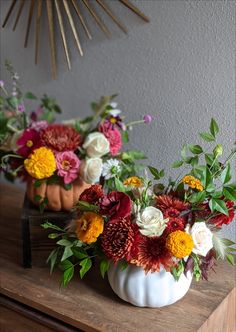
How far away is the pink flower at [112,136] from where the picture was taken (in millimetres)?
1119

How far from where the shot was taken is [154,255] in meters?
0.87

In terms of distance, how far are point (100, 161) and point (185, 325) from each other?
15.6 inches

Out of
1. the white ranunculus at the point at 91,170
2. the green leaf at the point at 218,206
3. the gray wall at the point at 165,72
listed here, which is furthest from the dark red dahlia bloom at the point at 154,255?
the gray wall at the point at 165,72

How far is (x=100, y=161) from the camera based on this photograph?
1078mm

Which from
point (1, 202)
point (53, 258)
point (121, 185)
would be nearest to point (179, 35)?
point (121, 185)

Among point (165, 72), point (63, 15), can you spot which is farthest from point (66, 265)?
point (63, 15)

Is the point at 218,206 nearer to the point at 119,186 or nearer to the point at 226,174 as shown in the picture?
the point at 226,174

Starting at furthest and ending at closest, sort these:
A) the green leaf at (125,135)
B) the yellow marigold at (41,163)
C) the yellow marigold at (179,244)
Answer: the green leaf at (125,135) < the yellow marigold at (41,163) < the yellow marigold at (179,244)

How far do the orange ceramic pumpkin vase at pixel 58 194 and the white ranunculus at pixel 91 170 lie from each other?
0.10 ft

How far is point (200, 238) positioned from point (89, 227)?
21 centimetres

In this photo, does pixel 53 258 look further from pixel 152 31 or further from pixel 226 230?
pixel 152 31

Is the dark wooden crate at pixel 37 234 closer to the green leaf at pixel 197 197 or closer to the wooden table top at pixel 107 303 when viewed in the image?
the wooden table top at pixel 107 303

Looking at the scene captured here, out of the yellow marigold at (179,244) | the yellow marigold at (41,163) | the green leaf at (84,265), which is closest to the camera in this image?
the yellow marigold at (179,244)

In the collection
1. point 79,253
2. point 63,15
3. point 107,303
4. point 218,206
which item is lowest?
point 107,303
